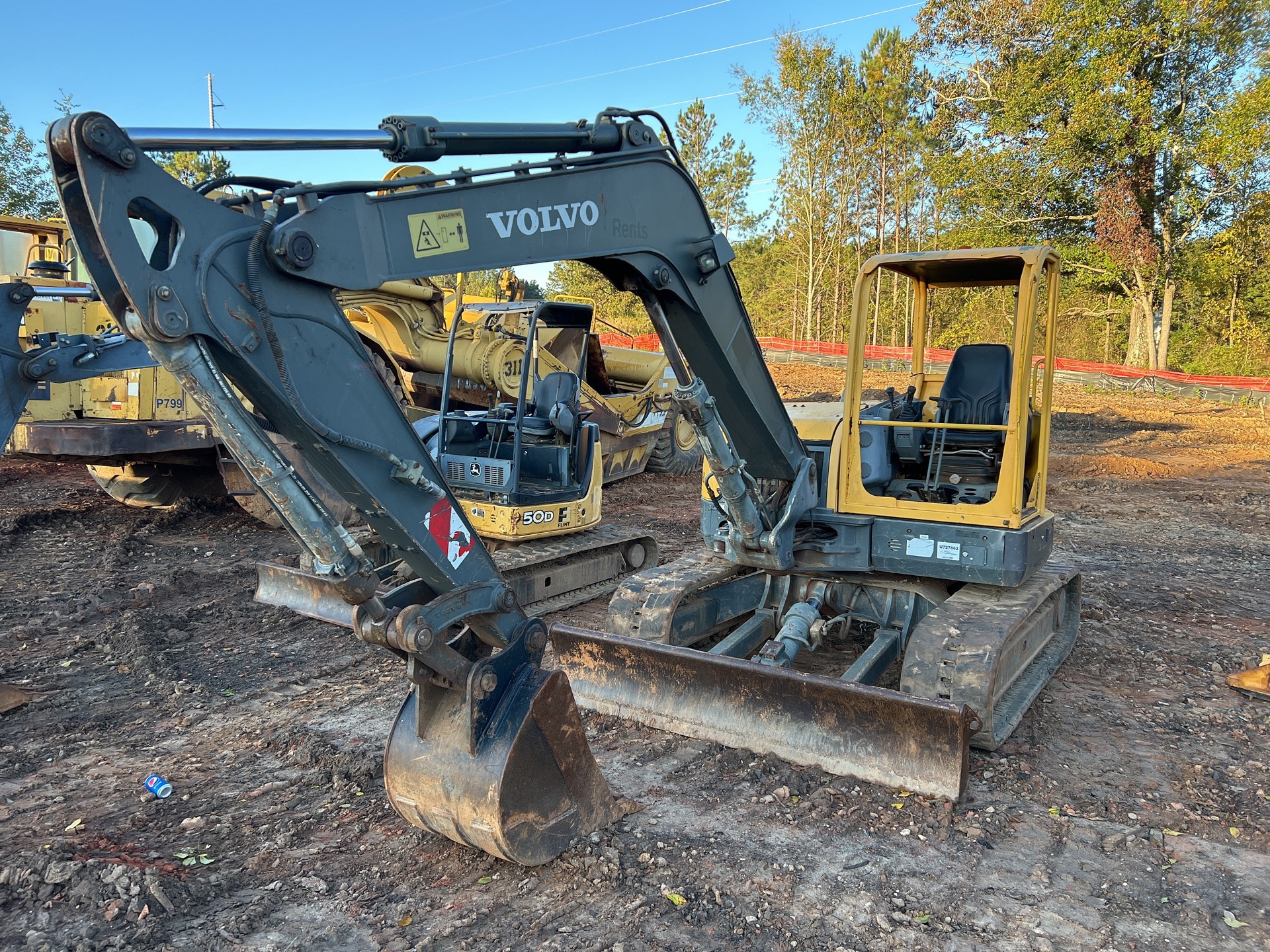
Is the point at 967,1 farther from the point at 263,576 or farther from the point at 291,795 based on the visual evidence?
the point at 291,795

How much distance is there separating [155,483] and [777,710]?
332 inches

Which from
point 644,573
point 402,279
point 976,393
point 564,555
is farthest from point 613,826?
point 976,393

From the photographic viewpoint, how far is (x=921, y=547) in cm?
499

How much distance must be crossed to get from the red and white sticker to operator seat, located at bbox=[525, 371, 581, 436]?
15.2ft

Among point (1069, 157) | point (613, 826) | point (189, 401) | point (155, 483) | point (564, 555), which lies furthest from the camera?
point (1069, 157)

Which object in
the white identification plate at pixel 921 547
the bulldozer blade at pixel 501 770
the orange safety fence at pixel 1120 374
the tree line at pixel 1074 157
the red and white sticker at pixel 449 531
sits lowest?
the bulldozer blade at pixel 501 770

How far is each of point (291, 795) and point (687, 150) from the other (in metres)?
36.4

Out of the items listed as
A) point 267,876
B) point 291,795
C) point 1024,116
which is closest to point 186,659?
point 291,795

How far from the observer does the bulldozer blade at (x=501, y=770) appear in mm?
3240

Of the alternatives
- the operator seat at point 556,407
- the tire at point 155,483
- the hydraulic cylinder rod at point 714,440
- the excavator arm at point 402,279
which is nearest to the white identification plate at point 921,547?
the hydraulic cylinder rod at point 714,440

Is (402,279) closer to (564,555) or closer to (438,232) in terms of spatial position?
(438,232)

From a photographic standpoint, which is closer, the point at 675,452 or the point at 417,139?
the point at 417,139

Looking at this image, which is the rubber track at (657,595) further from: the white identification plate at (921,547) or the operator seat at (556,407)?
the operator seat at (556,407)

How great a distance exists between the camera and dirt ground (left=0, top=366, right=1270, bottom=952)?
10.2 feet
